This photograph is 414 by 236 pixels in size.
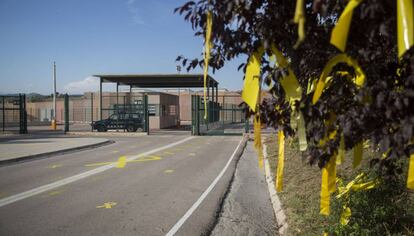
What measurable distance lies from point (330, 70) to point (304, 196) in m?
4.59

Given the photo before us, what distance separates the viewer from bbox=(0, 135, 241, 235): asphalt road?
609 cm

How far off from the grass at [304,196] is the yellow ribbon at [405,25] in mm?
1356

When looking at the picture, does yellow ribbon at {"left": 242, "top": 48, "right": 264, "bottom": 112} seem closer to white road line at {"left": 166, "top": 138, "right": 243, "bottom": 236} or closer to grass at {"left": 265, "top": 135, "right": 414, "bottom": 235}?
grass at {"left": 265, "top": 135, "right": 414, "bottom": 235}

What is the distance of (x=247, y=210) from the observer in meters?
7.23

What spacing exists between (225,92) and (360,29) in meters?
60.0

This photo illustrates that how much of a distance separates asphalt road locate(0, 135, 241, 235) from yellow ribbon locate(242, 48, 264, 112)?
324 cm

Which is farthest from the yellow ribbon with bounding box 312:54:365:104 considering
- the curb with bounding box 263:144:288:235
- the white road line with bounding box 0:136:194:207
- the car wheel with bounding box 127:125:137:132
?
the car wheel with bounding box 127:125:137:132

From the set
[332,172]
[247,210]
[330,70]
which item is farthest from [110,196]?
[330,70]

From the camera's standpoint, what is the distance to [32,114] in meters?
63.8

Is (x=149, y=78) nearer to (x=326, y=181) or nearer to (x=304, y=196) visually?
(x=304, y=196)

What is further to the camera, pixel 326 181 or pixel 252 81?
pixel 326 181

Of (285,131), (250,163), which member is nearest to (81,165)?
(250,163)

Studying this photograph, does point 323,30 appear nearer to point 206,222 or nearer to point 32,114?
point 206,222

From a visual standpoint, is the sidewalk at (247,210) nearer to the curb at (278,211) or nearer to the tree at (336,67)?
the curb at (278,211)
